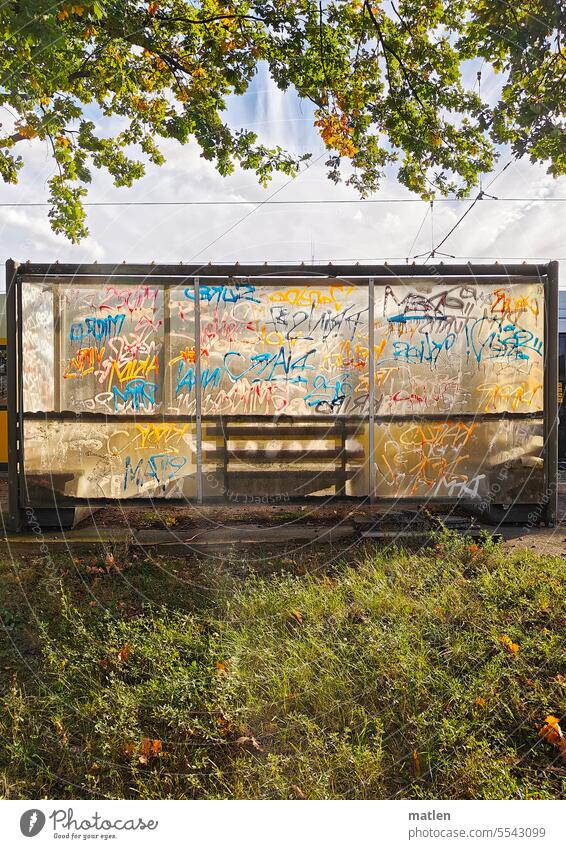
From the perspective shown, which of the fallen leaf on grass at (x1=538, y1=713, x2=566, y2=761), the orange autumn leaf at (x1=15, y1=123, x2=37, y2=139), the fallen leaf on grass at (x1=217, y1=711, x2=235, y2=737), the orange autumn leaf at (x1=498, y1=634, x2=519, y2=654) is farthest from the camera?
the orange autumn leaf at (x1=15, y1=123, x2=37, y2=139)

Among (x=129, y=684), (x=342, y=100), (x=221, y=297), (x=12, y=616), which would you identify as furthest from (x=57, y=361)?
(x=342, y=100)

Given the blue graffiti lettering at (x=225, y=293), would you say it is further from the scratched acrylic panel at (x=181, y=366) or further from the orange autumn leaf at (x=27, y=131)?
the orange autumn leaf at (x=27, y=131)

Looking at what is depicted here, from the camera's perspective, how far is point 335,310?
529 centimetres

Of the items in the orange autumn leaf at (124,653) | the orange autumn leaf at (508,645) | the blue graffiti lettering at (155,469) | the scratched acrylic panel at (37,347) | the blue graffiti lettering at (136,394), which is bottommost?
the orange autumn leaf at (124,653)

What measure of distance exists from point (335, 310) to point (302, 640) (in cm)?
336

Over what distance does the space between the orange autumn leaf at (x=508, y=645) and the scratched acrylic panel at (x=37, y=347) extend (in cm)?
462

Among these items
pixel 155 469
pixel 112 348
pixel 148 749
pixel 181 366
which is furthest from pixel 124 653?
pixel 112 348

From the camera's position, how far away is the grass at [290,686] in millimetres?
2244

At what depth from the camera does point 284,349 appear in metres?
5.32

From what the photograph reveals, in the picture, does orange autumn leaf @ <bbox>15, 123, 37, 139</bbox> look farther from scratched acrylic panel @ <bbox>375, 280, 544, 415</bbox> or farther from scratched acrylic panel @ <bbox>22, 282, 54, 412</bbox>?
scratched acrylic panel @ <bbox>375, 280, 544, 415</bbox>

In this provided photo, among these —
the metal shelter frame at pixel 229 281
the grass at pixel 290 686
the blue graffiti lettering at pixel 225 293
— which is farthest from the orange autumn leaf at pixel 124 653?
the blue graffiti lettering at pixel 225 293

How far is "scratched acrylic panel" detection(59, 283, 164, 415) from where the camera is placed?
523 cm

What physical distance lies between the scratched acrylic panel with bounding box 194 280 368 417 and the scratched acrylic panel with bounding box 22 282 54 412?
1.59m

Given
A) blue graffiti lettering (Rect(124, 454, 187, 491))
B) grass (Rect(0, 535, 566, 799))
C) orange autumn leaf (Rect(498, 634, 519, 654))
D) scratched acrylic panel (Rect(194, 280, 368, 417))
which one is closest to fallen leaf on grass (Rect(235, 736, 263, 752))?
grass (Rect(0, 535, 566, 799))
